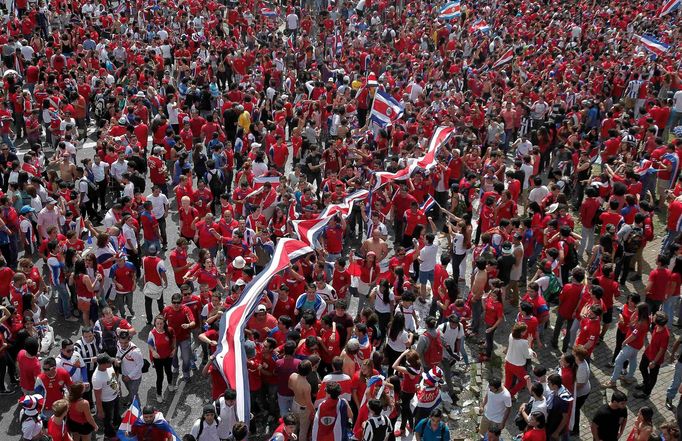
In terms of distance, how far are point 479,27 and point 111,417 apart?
75.9 feet

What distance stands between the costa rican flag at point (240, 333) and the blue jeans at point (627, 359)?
16.9 feet

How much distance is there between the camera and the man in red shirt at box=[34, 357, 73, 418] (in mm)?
9406

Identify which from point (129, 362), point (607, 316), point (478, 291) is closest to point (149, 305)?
point (129, 362)

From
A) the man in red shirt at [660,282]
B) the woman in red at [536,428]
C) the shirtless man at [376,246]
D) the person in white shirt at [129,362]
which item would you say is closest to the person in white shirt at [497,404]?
the woman in red at [536,428]

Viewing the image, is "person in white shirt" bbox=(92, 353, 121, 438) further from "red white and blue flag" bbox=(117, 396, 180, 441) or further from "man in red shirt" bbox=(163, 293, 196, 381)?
"man in red shirt" bbox=(163, 293, 196, 381)

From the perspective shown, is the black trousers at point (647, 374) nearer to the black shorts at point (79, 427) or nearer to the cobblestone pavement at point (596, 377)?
the cobblestone pavement at point (596, 377)

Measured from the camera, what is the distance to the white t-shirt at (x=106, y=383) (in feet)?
31.6

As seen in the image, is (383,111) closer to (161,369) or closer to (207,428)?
(161,369)

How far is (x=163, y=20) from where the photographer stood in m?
28.1

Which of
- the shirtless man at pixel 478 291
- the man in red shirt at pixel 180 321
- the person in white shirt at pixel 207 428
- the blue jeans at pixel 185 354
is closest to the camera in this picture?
the person in white shirt at pixel 207 428

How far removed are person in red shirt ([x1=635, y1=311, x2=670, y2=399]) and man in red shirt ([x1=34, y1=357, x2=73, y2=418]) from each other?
786cm

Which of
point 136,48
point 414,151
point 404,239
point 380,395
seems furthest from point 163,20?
point 380,395

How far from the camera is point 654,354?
34.3 ft

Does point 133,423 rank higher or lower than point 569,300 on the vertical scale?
higher
